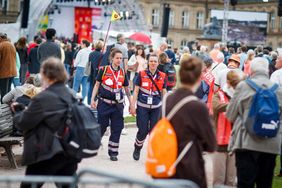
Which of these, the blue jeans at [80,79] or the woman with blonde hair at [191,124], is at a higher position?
the woman with blonde hair at [191,124]

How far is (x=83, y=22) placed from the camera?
62312 mm

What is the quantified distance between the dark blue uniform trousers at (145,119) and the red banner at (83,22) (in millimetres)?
46264

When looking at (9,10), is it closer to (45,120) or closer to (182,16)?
(182,16)

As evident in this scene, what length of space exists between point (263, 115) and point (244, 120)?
31cm

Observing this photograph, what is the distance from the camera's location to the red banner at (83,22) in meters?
61.4

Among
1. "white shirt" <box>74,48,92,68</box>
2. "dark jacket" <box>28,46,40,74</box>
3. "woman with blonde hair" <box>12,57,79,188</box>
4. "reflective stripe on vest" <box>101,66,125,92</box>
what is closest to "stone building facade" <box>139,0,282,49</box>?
"white shirt" <box>74,48,92,68</box>

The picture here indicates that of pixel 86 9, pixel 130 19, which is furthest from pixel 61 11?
pixel 130 19

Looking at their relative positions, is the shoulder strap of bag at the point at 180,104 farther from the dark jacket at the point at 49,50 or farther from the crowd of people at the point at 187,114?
the dark jacket at the point at 49,50

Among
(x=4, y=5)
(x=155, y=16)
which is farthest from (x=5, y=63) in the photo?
(x=155, y=16)

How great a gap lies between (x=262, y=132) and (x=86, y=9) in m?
52.1

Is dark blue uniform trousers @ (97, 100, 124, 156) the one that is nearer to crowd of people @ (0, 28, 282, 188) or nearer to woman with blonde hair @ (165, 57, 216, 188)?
crowd of people @ (0, 28, 282, 188)

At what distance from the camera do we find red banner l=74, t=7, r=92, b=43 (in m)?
61.4

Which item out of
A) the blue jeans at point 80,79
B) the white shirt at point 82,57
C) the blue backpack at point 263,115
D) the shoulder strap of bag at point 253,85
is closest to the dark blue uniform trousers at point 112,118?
the shoulder strap of bag at point 253,85

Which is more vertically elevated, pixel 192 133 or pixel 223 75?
pixel 223 75
